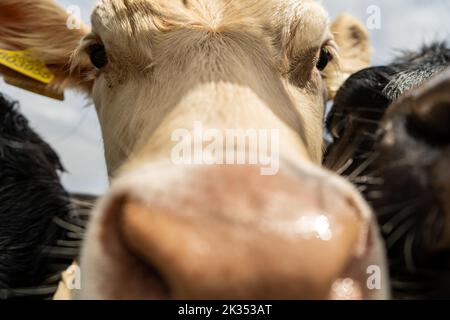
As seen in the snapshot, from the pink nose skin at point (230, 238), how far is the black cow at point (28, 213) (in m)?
2.05

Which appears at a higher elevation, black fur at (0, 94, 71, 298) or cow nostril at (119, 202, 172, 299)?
black fur at (0, 94, 71, 298)

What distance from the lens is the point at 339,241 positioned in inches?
56.8

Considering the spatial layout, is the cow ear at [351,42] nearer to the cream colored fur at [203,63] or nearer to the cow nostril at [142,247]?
the cream colored fur at [203,63]

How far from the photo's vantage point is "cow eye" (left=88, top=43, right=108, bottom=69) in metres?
3.46

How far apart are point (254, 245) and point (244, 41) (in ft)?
5.98

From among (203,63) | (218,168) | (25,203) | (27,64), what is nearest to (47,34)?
(27,64)

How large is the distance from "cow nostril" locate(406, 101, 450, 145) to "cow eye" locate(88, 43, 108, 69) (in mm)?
2347

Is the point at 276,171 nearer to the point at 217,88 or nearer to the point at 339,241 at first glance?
the point at 339,241

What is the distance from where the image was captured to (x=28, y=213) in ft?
12.6

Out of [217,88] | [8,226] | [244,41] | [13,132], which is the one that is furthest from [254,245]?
[13,132]

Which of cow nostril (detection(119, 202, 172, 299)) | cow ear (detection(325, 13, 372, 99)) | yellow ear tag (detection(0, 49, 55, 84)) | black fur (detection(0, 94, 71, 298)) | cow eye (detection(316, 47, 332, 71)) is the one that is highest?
cow ear (detection(325, 13, 372, 99))

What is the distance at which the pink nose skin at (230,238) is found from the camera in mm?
1330

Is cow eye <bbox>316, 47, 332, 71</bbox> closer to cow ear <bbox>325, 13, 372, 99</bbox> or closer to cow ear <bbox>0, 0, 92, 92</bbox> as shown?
cow ear <bbox>325, 13, 372, 99</bbox>

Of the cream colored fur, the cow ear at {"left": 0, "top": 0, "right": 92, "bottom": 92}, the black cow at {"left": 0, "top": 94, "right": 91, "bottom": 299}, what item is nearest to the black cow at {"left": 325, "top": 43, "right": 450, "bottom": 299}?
the cream colored fur
